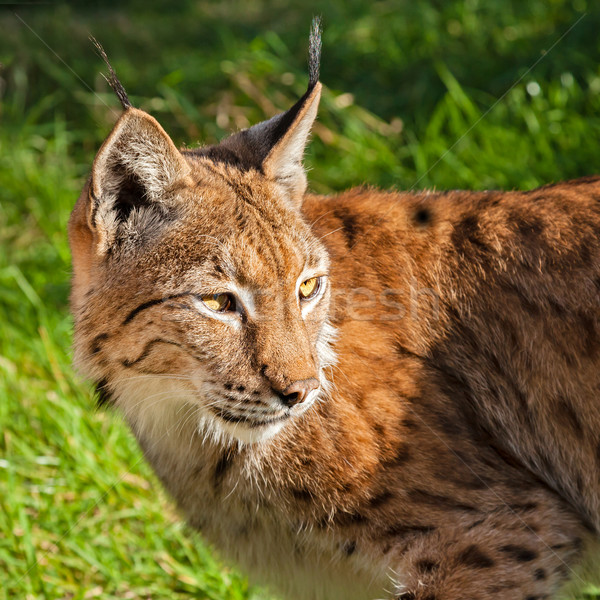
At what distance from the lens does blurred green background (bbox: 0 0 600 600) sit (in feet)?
13.5

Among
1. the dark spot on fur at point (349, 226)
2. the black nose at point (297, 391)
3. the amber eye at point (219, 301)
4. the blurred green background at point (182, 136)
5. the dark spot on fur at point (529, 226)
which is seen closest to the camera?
the black nose at point (297, 391)

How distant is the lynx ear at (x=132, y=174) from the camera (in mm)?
2756

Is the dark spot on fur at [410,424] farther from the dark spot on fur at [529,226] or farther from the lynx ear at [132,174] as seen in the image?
the lynx ear at [132,174]

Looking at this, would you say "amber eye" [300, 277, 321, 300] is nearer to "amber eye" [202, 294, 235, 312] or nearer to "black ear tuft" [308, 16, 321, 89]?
"amber eye" [202, 294, 235, 312]

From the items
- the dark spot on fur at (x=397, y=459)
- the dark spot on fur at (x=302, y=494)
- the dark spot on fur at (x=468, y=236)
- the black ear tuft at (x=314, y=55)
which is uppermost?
the black ear tuft at (x=314, y=55)

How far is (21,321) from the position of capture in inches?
213

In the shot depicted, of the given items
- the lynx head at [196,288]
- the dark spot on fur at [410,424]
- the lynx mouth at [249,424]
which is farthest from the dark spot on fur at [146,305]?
the dark spot on fur at [410,424]

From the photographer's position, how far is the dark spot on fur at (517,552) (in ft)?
9.55

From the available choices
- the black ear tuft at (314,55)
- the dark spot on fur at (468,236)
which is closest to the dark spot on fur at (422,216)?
the dark spot on fur at (468,236)

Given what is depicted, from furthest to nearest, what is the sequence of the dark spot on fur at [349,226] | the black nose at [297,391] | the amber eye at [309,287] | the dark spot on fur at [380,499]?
the dark spot on fur at [349,226], the amber eye at [309,287], the dark spot on fur at [380,499], the black nose at [297,391]

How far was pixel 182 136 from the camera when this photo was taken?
22.0ft

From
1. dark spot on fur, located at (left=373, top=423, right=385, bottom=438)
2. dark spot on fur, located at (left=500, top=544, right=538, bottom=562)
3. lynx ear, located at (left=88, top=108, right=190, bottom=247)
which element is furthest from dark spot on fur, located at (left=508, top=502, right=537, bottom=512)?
lynx ear, located at (left=88, top=108, right=190, bottom=247)

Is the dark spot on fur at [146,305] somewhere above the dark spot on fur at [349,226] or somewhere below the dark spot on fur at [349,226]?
below

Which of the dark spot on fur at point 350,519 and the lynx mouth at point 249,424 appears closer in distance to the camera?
the lynx mouth at point 249,424
